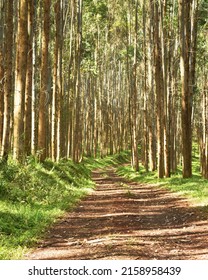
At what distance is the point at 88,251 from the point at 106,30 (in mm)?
39609

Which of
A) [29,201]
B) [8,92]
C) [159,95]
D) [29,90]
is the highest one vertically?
[159,95]

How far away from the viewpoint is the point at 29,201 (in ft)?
39.7

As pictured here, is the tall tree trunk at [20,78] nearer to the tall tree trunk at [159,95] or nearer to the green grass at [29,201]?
the green grass at [29,201]

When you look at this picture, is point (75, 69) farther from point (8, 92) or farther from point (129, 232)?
point (129, 232)

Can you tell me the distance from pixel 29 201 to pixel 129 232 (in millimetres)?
3602

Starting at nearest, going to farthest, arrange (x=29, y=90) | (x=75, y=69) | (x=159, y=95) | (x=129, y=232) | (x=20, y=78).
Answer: (x=129, y=232) < (x=20, y=78) < (x=29, y=90) < (x=159, y=95) < (x=75, y=69)

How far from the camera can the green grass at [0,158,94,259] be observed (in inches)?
333

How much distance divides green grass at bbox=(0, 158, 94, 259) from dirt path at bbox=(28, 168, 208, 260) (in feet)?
1.00

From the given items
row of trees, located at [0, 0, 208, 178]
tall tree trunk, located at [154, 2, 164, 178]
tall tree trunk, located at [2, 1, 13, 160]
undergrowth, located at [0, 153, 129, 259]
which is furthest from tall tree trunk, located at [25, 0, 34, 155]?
tall tree trunk, located at [154, 2, 164, 178]

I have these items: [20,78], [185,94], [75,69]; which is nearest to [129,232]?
[20,78]

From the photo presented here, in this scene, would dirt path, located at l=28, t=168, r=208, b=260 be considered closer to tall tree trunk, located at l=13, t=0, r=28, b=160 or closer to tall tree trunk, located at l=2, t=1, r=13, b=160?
tall tree trunk, located at l=13, t=0, r=28, b=160

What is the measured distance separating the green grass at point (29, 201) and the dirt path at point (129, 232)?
0.31 m
